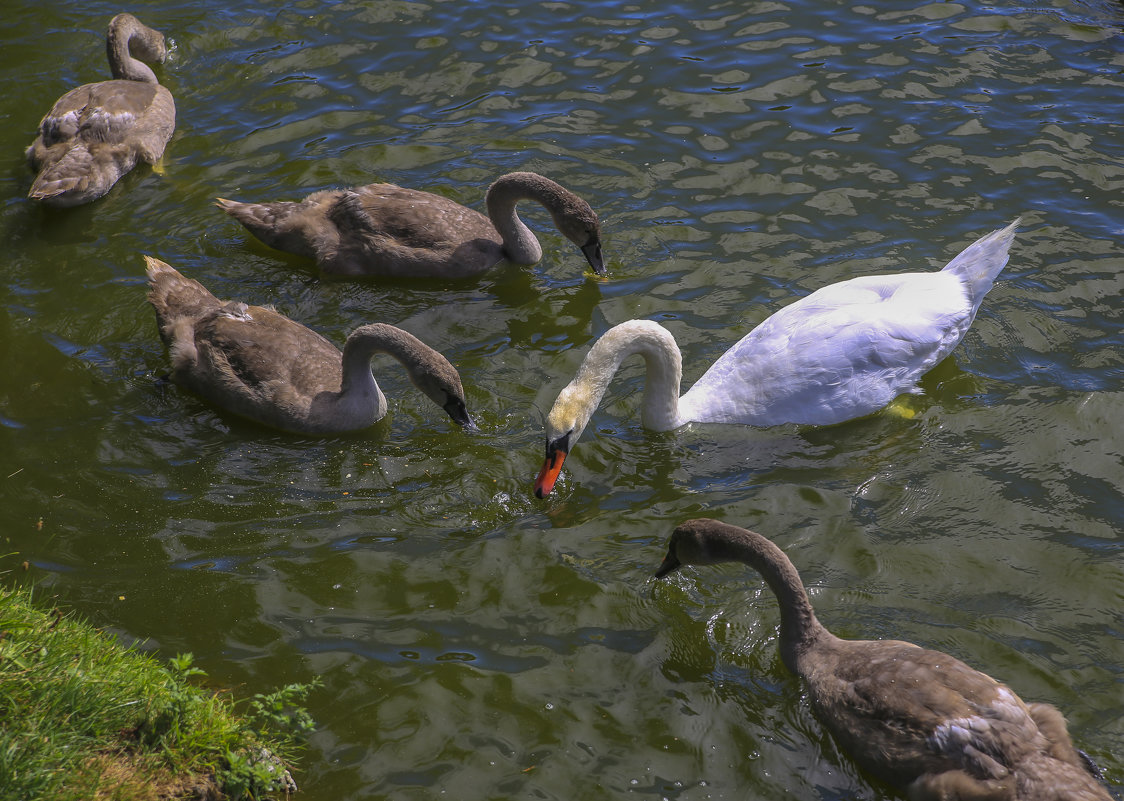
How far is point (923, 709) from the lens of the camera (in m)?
4.66

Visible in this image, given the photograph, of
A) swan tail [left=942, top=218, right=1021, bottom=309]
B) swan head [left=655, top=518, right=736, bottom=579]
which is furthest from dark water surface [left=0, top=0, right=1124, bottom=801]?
swan tail [left=942, top=218, right=1021, bottom=309]

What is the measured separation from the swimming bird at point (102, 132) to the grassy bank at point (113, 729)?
569cm

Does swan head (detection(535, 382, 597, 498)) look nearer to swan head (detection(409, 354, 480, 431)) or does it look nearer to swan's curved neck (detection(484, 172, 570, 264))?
swan head (detection(409, 354, 480, 431))

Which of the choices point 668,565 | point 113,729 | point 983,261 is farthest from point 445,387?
point 983,261

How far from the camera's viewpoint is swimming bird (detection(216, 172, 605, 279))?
876cm

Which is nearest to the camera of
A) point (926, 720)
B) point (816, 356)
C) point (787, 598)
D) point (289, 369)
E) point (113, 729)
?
point (113, 729)

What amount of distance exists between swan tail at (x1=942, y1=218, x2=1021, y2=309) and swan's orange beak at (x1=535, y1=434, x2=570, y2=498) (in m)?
3.32

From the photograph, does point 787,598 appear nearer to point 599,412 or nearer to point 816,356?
point 816,356

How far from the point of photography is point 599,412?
7.55 meters

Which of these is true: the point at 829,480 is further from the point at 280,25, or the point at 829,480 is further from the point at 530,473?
the point at 280,25

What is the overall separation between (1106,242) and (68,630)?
825 centimetres

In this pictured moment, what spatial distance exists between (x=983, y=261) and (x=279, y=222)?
19.0 feet

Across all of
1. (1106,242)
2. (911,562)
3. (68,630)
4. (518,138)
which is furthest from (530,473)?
(1106,242)

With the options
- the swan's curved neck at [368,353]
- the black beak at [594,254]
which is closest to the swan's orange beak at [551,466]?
the swan's curved neck at [368,353]
